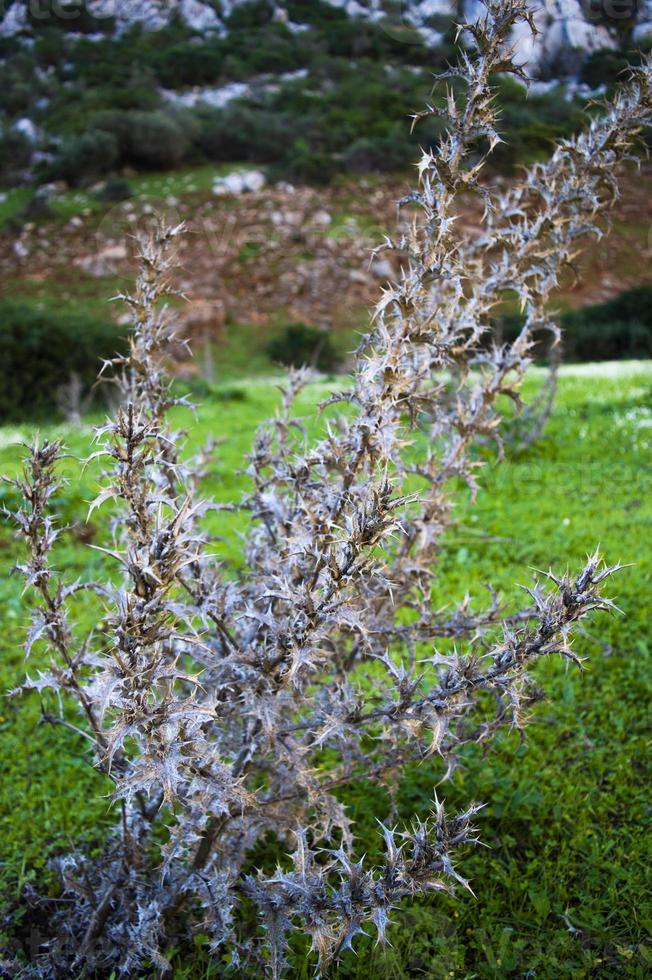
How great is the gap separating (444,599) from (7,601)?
2770 mm

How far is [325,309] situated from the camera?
29828 mm

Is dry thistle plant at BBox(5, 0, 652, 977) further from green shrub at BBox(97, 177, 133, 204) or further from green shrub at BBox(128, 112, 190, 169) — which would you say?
green shrub at BBox(128, 112, 190, 169)

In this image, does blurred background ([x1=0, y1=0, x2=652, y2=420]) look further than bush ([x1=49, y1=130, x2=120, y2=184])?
No

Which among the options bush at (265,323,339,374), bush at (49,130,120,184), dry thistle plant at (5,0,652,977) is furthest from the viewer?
bush at (49,130,120,184)

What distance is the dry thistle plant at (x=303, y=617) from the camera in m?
1.57

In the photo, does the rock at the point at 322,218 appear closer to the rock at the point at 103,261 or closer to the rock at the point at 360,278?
the rock at the point at 360,278

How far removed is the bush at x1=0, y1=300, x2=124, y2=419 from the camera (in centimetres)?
1379

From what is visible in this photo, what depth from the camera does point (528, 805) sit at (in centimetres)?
266

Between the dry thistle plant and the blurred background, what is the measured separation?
1916 cm

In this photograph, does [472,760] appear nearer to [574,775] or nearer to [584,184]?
[574,775]

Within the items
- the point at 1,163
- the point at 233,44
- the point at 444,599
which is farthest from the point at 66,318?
the point at 233,44

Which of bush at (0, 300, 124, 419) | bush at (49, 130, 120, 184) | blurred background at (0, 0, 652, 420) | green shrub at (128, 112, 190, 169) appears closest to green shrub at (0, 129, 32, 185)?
blurred background at (0, 0, 652, 420)

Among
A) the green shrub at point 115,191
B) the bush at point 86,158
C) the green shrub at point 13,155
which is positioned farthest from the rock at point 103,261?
the green shrub at point 13,155

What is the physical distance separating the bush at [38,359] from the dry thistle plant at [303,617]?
41.7ft
